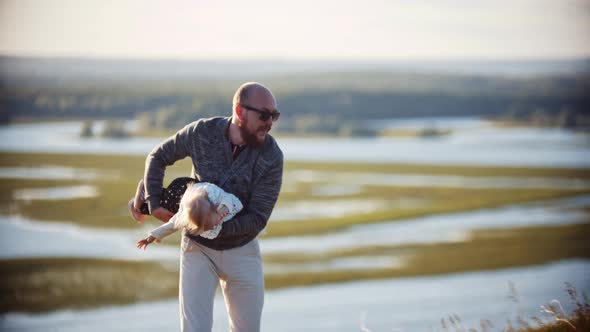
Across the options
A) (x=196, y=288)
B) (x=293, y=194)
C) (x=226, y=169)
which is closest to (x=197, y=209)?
(x=226, y=169)

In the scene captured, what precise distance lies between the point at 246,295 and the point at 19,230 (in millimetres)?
33701

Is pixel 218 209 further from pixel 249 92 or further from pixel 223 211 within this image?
pixel 249 92

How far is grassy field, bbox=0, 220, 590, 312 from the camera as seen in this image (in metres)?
27.2

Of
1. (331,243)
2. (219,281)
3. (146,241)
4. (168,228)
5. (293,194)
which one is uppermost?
(168,228)

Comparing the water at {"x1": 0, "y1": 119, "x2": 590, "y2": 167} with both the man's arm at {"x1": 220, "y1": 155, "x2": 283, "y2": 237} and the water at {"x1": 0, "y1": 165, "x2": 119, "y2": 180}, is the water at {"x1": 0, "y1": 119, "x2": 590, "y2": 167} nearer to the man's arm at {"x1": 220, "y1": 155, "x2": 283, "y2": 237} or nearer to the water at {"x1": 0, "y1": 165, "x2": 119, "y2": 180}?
the water at {"x1": 0, "y1": 165, "x2": 119, "y2": 180}

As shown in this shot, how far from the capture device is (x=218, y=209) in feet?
18.8

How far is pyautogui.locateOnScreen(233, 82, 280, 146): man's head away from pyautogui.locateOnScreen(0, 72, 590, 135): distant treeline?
10462 centimetres

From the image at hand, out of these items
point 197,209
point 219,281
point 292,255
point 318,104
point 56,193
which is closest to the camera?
point 197,209

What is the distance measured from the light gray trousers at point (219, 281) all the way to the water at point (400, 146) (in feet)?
218

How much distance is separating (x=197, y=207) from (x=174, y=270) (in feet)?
83.0

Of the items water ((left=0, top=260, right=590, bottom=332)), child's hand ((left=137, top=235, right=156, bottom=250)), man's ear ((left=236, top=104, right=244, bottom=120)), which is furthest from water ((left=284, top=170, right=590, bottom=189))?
man's ear ((left=236, top=104, right=244, bottom=120))

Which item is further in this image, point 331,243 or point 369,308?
point 331,243

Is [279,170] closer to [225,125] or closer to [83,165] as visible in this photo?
[225,125]

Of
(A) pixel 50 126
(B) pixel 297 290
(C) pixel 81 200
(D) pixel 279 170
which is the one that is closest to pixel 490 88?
(A) pixel 50 126
